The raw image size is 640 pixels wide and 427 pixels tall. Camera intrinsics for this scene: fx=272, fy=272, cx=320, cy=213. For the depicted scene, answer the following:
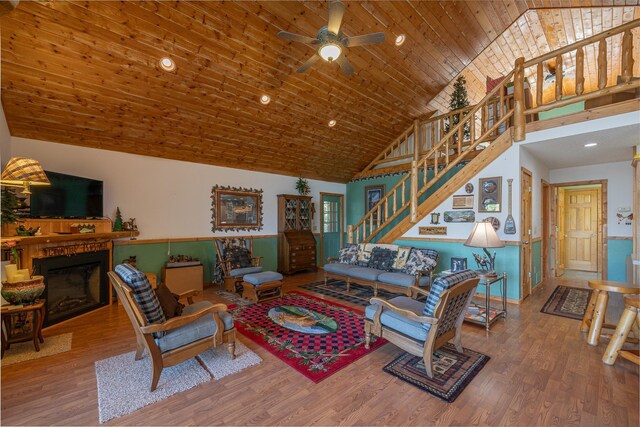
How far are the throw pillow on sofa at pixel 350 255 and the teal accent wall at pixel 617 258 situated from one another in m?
5.36

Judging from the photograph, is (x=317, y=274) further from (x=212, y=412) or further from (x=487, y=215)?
(x=212, y=412)

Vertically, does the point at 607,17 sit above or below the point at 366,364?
above

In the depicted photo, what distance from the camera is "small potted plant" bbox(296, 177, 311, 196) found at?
23.9 feet

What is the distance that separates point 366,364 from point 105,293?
433 cm

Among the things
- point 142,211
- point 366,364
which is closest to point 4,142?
point 142,211

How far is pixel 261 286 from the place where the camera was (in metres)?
4.49

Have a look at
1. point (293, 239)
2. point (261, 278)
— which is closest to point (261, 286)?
point (261, 278)

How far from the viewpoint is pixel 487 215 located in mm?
4766

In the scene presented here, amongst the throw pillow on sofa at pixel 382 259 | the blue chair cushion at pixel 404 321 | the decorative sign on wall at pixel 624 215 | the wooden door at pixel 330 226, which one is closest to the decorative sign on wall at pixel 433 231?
the throw pillow on sofa at pixel 382 259

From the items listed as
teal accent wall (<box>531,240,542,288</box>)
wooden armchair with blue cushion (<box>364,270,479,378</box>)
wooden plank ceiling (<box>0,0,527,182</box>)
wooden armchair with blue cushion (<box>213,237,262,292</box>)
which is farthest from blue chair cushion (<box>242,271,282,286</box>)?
teal accent wall (<box>531,240,542,288</box>)

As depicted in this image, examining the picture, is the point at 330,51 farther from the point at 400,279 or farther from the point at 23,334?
the point at 23,334

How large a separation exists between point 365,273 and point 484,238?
2.03 meters

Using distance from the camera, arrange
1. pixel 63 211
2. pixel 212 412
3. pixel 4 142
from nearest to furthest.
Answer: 1. pixel 212 412
2. pixel 4 142
3. pixel 63 211

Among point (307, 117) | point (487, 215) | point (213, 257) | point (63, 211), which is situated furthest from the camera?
point (213, 257)
